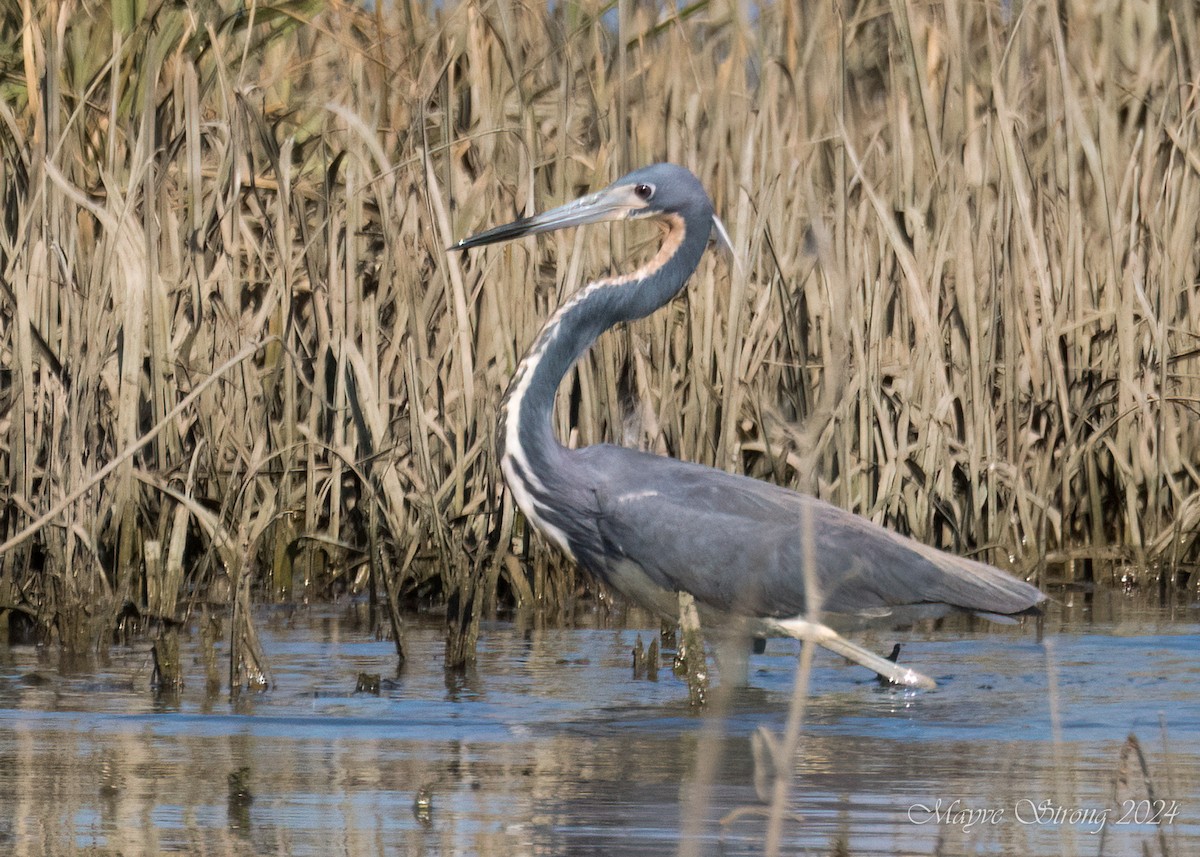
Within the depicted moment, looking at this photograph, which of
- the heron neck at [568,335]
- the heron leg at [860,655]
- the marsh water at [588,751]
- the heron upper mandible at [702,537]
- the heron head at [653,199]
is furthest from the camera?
the heron head at [653,199]

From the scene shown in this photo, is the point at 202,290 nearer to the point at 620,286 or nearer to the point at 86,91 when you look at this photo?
the point at 86,91

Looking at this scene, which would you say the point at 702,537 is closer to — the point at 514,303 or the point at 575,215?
the point at 575,215

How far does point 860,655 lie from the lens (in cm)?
495

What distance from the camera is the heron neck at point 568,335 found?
518cm

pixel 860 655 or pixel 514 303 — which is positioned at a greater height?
pixel 514 303

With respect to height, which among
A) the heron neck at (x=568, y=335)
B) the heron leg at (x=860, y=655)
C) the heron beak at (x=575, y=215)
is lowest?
the heron leg at (x=860, y=655)

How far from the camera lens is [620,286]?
5359 millimetres

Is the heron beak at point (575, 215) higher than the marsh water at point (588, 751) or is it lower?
higher

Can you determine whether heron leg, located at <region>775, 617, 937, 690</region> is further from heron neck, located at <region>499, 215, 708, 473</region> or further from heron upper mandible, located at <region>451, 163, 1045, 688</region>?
heron neck, located at <region>499, 215, 708, 473</region>

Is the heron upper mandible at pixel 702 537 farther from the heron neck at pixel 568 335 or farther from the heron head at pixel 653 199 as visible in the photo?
the heron head at pixel 653 199

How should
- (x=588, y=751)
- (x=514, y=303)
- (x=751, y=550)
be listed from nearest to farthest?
(x=588, y=751) < (x=751, y=550) < (x=514, y=303)

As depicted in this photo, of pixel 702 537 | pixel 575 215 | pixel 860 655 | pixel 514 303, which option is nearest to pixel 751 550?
pixel 702 537

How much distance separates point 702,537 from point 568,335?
660mm

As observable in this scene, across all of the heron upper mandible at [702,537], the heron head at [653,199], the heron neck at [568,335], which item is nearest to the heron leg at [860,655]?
the heron upper mandible at [702,537]
